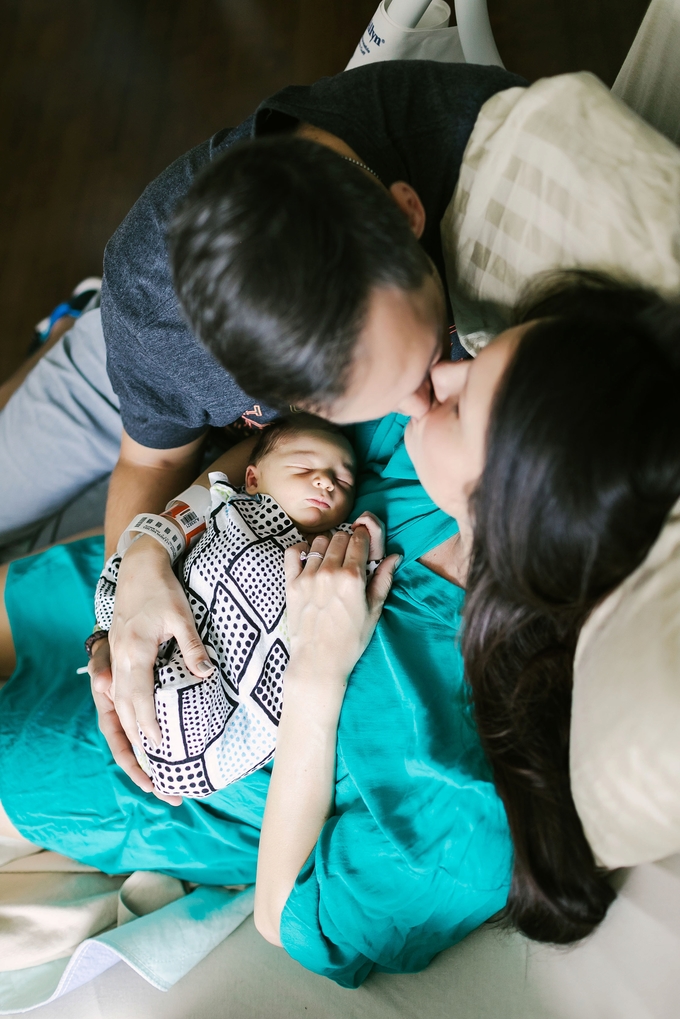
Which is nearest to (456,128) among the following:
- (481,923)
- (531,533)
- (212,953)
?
(531,533)

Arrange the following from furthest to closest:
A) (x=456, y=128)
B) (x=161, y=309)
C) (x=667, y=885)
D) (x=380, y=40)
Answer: (x=380, y=40)
(x=161, y=309)
(x=456, y=128)
(x=667, y=885)

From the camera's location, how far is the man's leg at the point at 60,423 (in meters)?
1.49

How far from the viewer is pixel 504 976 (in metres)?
0.88

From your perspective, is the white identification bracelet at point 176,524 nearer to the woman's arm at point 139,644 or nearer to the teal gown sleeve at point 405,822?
the woman's arm at point 139,644

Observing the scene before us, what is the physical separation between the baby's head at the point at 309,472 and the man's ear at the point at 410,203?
1.38 ft

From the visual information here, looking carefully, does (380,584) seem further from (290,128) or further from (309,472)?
(290,128)

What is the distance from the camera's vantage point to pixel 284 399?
0.75m

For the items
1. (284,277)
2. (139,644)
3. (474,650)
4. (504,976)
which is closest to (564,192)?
(284,277)

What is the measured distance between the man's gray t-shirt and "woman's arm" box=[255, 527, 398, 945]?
1.12ft

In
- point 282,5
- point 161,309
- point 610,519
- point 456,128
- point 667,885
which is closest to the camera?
point 610,519

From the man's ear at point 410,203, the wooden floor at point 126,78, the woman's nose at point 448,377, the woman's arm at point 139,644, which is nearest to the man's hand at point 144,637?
the woman's arm at point 139,644

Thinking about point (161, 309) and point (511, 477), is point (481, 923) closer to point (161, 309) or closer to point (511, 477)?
point (511, 477)

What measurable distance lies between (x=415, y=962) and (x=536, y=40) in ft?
8.08

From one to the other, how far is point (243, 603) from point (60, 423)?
70 centimetres
